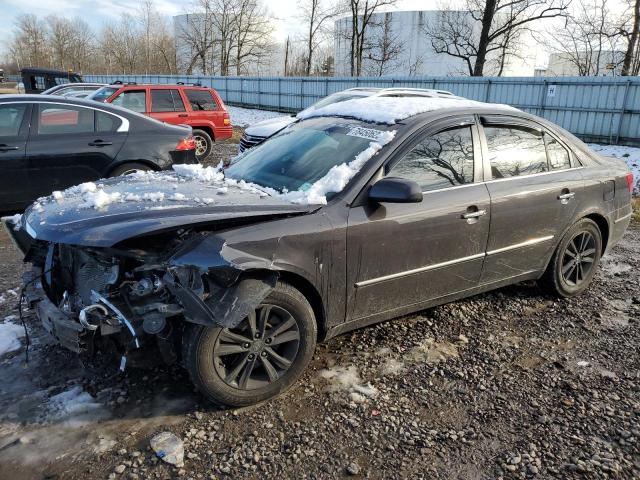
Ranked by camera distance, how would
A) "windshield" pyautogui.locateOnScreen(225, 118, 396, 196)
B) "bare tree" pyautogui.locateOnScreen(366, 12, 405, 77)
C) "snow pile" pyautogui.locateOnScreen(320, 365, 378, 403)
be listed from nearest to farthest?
"snow pile" pyautogui.locateOnScreen(320, 365, 378, 403) → "windshield" pyautogui.locateOnScreen(225, 118, 396, 196) → "bare tree" pyautogui.locateOnScreen(366, 12, 405, 77)

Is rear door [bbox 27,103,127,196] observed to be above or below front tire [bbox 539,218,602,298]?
above

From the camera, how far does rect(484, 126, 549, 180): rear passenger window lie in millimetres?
3881

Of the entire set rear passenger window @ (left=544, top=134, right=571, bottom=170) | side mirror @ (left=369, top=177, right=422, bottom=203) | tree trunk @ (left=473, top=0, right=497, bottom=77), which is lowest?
side mirror @ (left=369, top=177, right=422, bottom=203)

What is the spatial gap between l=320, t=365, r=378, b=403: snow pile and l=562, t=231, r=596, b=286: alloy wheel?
2385 millimetres

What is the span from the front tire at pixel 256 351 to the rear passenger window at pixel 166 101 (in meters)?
10.5

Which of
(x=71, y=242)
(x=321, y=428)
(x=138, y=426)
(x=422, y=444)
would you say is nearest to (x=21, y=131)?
(x=71, y=242)

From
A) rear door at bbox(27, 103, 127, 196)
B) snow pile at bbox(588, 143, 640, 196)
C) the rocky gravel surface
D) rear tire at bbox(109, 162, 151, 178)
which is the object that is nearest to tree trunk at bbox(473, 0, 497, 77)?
snow pile at bbox(588, 143, 640, 196)

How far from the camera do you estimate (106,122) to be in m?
6.76

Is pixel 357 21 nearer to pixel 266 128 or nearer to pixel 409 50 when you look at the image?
pixel 409 50

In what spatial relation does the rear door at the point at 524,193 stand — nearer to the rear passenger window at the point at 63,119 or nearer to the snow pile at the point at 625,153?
the rear passenger window at the point at 63,119

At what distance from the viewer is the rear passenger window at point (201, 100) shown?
1275 cm

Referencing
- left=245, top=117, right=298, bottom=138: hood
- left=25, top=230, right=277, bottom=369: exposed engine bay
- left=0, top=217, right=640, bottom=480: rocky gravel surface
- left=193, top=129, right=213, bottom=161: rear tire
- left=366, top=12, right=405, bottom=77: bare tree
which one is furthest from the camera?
left=366, top=12, right=405, bottom=77: bare tree

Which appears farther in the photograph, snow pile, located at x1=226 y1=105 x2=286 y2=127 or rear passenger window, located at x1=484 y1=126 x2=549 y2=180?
snow pile, located at x1=226 y1=105 x2=286 y2=127

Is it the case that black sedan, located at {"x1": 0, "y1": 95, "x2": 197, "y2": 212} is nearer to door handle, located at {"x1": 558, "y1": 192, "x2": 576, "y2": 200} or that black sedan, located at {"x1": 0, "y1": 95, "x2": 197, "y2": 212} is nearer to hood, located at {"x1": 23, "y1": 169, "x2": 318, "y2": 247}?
hood, located at {"x1": 23, "y1": 169, "x2": 318, "y2": 247}
